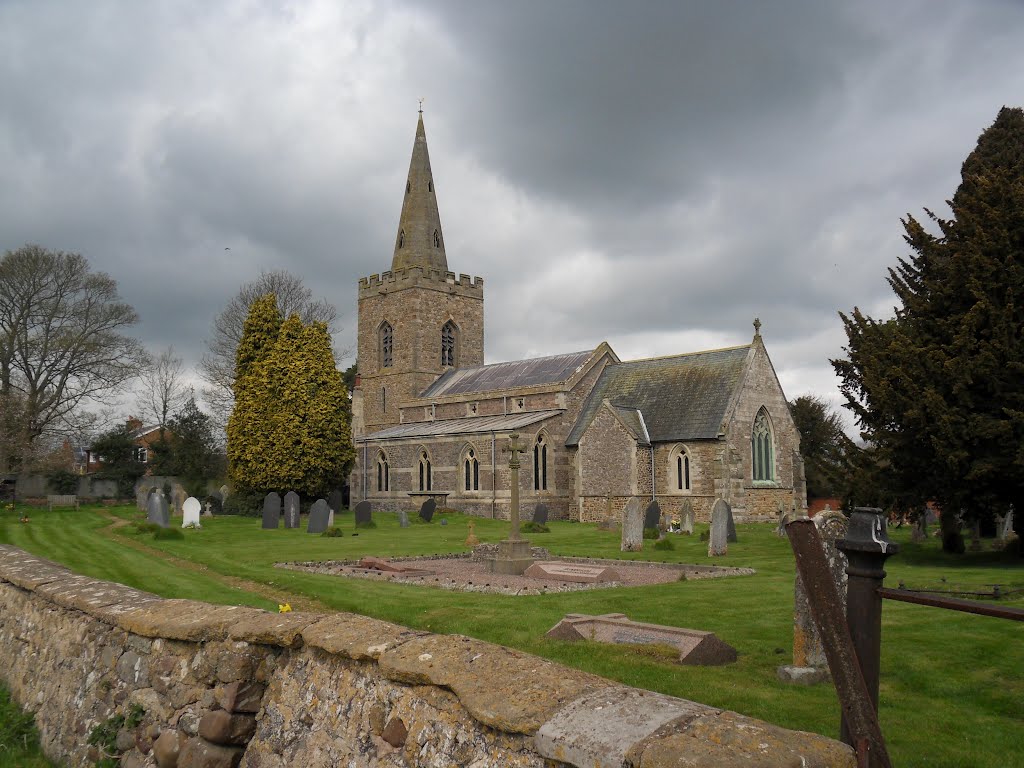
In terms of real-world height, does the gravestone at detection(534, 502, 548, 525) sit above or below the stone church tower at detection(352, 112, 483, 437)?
below

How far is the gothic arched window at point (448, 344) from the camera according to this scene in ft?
151

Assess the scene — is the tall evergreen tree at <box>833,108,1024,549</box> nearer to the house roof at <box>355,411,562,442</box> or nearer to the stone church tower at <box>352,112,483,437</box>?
the house roof at <box>355,411,562,442</box>

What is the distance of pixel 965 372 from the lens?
46.4ft

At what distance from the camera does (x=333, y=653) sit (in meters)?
3.75

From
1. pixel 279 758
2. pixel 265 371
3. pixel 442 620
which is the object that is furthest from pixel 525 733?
pixel 265 371

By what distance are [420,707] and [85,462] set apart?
2359 inches

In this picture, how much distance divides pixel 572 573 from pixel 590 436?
1797 centimetres

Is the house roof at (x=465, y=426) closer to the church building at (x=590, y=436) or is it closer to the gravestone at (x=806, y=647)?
the church building at (x=590, y=436)

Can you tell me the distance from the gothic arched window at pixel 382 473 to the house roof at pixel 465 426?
96cm

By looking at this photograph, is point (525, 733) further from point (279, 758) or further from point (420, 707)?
point (279, 758)

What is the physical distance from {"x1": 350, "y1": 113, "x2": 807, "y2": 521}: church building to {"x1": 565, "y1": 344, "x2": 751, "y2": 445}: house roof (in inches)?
2.1

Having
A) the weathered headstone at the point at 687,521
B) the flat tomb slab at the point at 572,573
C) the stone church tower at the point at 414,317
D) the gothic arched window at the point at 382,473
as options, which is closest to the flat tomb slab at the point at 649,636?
the flat tomb slab at the point at 572,573

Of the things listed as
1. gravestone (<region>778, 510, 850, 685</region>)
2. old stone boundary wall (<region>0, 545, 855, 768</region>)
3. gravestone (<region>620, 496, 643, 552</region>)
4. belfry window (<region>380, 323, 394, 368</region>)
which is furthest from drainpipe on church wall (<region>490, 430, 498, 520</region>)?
old stone boundary wall (<region>0, 545, 855, 768</region>)

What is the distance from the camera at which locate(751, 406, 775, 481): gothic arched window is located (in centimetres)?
3256
